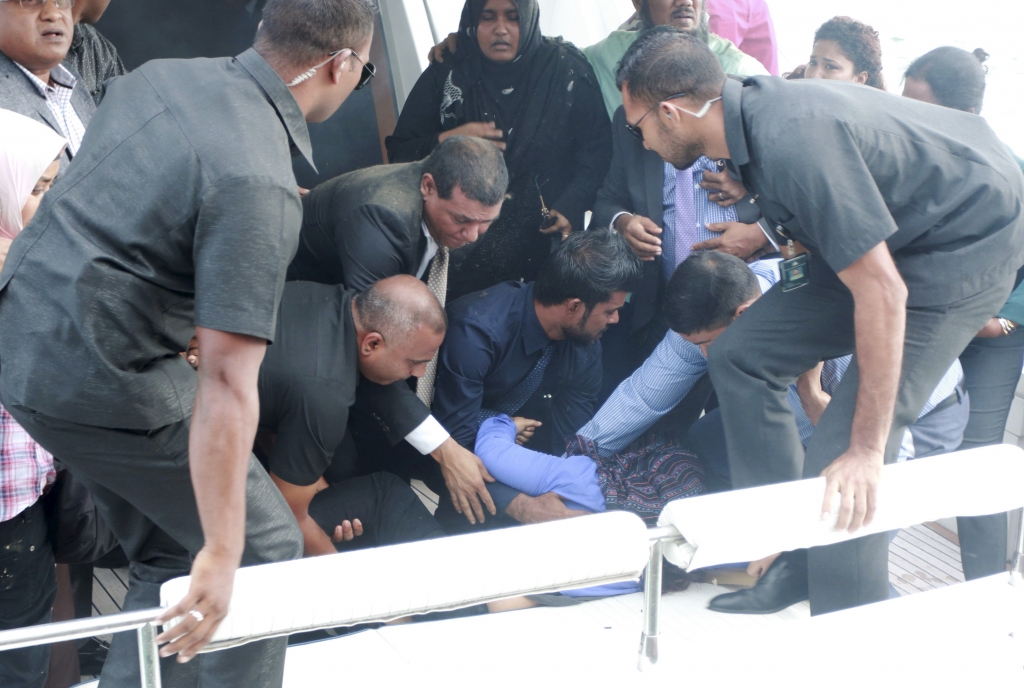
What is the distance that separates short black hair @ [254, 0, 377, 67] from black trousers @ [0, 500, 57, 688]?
0.99m

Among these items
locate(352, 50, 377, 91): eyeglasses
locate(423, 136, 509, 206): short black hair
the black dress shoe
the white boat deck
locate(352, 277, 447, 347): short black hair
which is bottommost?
the black dress shoe

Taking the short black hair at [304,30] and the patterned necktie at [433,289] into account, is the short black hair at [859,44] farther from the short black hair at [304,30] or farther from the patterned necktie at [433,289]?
the short black hair at [304,30]

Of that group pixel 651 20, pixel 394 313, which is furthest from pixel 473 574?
pixel 651 20

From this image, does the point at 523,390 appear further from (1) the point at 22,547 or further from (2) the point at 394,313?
(1) the point at 22,547

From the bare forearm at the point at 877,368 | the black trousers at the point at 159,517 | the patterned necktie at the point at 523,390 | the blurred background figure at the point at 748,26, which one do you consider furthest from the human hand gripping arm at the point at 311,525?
the blurred background figure at the point at 748,26

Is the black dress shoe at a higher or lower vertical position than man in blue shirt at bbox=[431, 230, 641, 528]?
lower

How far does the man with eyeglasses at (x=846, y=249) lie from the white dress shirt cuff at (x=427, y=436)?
28.2 inches

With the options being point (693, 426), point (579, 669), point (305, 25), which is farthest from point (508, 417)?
point (305, 25)

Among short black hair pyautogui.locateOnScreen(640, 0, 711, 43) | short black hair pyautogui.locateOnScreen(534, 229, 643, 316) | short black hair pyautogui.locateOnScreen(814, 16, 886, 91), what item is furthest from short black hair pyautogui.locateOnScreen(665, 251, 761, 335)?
short black hair pyautogui.locateOnScreen(814, 16, 886, 91)

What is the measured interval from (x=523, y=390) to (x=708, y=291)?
0.62 metres

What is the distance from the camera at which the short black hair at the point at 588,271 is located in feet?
7.77

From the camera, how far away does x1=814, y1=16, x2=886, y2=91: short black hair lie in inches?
106

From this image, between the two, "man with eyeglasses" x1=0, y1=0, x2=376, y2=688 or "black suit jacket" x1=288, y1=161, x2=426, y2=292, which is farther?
"black suit jacket" x1=288, y1=161, x2=426, y2=292

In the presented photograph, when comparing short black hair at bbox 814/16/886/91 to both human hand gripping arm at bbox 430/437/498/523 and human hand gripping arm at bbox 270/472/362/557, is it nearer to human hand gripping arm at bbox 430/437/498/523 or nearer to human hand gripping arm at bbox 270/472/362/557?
human hand gripping arm at bbox 430/437/498/523
